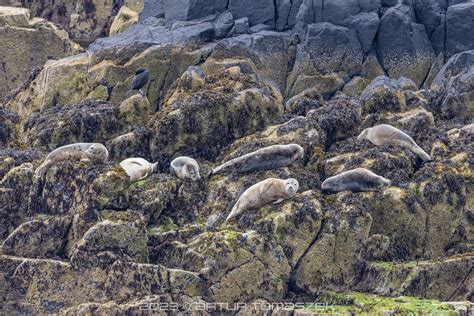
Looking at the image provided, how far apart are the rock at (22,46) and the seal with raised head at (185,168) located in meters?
11.4

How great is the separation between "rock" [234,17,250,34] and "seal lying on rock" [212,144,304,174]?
6.99 meters

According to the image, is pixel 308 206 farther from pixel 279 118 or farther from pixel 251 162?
pixel 279 118

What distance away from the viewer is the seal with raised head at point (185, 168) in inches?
1491

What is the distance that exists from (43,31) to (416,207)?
17207 millimetres

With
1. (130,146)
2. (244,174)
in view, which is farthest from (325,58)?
(244,174)

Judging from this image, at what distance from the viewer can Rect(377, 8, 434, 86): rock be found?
44.1 meters

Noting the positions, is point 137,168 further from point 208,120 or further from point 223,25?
point 223,25

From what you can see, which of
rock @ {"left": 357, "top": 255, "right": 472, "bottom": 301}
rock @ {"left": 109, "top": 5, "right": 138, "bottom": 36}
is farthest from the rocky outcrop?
rock @ {"left": 109, "top": 5, "right": 138, "bottom": 36}

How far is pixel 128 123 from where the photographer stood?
134 feet

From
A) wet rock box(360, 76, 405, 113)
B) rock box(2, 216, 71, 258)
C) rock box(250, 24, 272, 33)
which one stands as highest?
rock box(250, 24, 272, 33)

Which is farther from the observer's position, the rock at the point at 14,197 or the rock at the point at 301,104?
the rock at the point at 301,104

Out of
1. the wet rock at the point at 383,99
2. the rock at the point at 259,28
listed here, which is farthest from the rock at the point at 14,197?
the rock at the point at 259,28

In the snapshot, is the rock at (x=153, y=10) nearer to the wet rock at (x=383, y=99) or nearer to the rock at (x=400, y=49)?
the rock at (x=400, y=49)

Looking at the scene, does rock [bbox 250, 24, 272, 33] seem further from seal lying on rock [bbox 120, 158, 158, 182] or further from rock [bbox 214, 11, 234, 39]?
seal lying on rock [bbox 120, 158, 158, 182]
